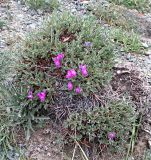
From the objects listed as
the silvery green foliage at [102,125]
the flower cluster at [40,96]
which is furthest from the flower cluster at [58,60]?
the silvery green foliage at [102,125]

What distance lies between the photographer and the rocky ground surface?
3.05 metres

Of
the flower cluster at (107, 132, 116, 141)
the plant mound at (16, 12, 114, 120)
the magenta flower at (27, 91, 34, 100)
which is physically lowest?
the flower cluster at (107, 132, 116, 141)

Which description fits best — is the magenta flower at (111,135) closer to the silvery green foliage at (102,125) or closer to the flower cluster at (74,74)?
the silvery green foliage at (102,125)

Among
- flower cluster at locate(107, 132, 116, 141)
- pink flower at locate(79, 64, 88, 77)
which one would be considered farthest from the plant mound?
flower cluster at locate(107, 132, 116, 141)

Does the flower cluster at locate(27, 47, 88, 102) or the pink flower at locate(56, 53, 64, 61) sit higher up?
the pink flower at locate(56, 53, 64, 61)

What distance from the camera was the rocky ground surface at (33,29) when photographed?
3.05 metres

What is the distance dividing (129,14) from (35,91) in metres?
2.34

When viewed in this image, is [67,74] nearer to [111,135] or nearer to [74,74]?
[74,74]

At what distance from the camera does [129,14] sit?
4.90 meters

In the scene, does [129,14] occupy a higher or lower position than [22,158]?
higher

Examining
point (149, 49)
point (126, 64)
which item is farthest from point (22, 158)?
point (149, 49)

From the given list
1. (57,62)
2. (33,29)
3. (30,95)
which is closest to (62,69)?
(57,62)

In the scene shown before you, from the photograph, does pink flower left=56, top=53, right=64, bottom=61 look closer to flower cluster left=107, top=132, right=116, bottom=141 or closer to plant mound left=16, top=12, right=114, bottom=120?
plant mound left=16, top=12, right=114, bottom=120

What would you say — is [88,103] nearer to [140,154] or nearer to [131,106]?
[131,106]
